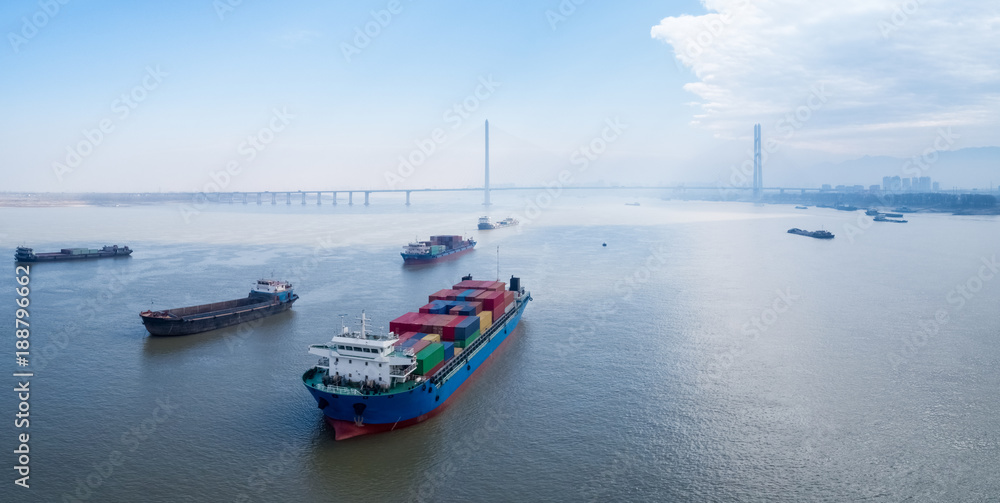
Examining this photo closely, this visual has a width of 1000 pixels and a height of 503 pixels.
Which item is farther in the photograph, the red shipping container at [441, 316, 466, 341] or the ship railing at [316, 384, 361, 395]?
the red shipping container at [441, 316, 466, 341]

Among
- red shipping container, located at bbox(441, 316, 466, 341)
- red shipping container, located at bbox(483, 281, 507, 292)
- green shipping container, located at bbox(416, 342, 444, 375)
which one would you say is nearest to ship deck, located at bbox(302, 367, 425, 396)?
green shipping container, located at bbox(416, 342, 444, 375)

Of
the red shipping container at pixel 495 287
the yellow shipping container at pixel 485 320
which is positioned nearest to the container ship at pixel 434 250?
the red shipping container at pixel 495 287

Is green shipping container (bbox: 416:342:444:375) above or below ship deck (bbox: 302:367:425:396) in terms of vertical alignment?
above

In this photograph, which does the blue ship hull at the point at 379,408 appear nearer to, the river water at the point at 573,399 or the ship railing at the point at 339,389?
the ship railing at the point at 339,389

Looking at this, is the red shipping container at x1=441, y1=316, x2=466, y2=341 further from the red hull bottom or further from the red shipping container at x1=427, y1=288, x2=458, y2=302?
the red shipping container at x1=427, y1=288, x2=458, y2=302

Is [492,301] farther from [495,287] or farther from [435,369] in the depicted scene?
[435,369]

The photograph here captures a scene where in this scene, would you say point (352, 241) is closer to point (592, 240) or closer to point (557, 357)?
point (592, 240)

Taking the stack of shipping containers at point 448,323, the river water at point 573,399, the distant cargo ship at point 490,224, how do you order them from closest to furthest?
1. the river water at point 573,399
2. the stack of shipping containers at point 448,323
3. the distant cargo ship at point 490,224
